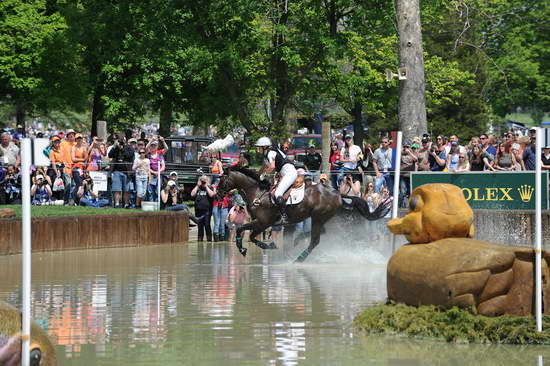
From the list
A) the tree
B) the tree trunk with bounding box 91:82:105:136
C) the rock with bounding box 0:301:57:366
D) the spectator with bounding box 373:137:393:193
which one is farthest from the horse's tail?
the tree trunk with bounding box 91:82:105:136

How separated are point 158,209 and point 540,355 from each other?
1851 cm

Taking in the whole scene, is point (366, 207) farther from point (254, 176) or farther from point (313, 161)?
point (313, 161)

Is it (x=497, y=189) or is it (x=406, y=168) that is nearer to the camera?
(x=497, y=189)

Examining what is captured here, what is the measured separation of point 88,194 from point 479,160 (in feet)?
32.9

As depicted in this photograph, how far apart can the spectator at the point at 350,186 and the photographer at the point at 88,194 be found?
6223 millimetres

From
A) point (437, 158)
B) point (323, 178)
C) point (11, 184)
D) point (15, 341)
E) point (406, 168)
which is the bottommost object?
point (15, 341)

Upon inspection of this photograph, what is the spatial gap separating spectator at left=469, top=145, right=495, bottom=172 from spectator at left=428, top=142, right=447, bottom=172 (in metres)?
0.69

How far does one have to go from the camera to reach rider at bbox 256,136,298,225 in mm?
23484

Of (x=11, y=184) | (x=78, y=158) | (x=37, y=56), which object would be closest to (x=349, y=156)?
(x=78, y=158)

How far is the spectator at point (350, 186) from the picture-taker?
91.8 feet

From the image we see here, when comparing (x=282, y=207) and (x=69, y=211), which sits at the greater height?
(x=282, y=207)

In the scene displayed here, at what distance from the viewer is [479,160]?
2808cm

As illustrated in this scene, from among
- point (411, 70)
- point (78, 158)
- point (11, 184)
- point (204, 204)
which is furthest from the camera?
point (411, 70)

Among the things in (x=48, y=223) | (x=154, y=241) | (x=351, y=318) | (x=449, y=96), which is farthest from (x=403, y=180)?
(x=449, y=96)
